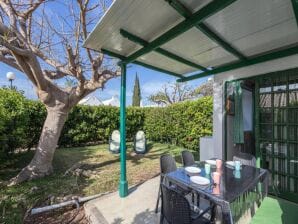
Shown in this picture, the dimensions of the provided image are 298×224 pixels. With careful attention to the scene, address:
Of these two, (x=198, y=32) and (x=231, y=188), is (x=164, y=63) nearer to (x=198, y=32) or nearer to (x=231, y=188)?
(x=198, y=32)

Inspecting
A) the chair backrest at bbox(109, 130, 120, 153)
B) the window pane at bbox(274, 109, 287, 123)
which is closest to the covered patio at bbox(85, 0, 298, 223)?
the window pane at bbox(274, 109, 287, 123)

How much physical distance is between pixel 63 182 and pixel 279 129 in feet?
16.8

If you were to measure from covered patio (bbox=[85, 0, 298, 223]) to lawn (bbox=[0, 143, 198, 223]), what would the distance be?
4.19 feet

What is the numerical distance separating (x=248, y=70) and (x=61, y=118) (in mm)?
4906

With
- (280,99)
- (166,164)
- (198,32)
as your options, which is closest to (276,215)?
(166,164)

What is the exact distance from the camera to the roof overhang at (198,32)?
2268 mm

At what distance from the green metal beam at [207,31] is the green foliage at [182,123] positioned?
4.81 meters

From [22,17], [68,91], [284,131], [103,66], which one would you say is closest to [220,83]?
[284,131]

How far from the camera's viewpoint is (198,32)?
295cm

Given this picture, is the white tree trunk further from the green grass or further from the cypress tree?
the cypress tree

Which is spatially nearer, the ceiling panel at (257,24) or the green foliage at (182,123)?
the ceiling panel at (257,24)

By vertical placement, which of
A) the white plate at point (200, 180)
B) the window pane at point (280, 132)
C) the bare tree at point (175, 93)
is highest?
the bare tree at point (175, 93)

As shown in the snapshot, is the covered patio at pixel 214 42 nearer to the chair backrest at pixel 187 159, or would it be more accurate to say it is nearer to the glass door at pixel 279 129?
the glass door at pixel 279 129

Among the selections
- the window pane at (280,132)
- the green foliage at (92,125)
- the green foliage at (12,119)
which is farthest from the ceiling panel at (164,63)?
the green foliage at (92,125)
